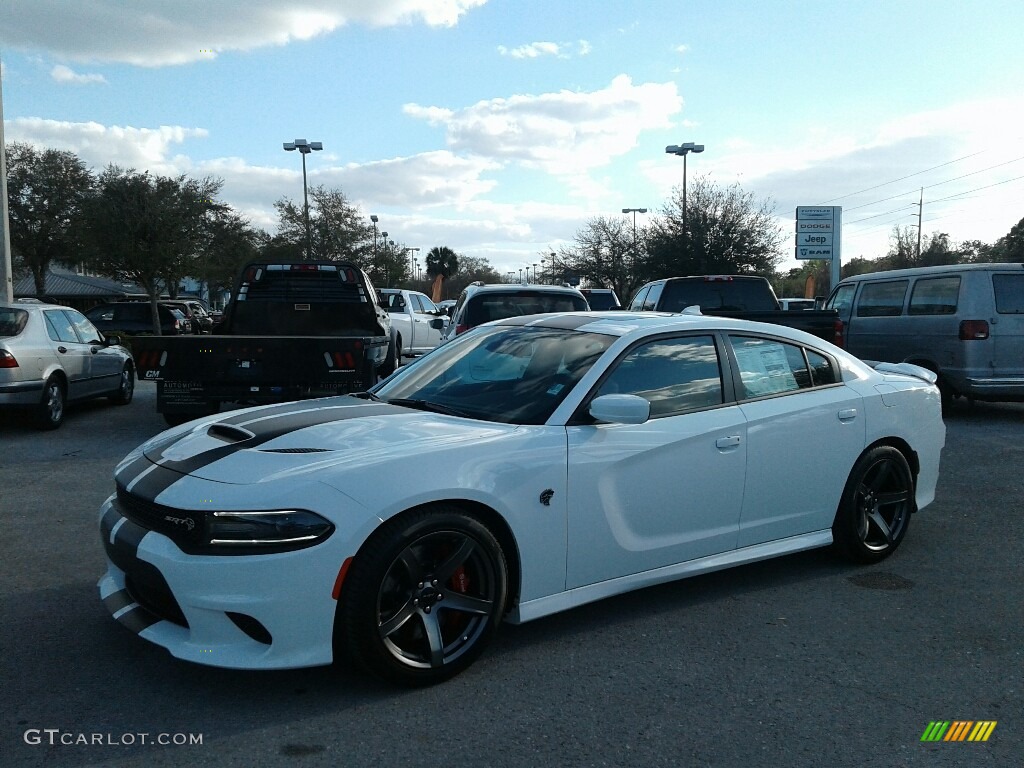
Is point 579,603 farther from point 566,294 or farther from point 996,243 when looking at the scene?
point 996,243

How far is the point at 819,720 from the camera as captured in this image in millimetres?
3352

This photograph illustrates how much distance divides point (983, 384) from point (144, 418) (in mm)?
10525

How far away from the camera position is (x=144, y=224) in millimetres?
31156

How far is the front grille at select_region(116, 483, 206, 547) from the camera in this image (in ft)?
10.8

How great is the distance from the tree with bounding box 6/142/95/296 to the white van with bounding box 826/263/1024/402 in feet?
134

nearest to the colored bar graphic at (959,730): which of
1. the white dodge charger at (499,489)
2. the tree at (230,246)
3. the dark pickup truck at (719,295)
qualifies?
the white dodge charger at (499,489)

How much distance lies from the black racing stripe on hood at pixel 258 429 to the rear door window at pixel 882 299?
31.7ft

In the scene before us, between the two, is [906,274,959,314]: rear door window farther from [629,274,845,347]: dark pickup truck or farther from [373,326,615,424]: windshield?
[373,326,615,424]: windshield

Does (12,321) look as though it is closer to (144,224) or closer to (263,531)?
(263,531)

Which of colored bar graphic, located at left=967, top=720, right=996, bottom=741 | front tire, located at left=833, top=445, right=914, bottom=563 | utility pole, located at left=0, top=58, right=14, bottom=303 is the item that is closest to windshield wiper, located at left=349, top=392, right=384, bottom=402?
front tire, located at left=833, top=445, right=914, bottom=563

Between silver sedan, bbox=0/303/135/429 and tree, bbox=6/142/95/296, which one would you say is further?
tree, bbox=6/142/95/296

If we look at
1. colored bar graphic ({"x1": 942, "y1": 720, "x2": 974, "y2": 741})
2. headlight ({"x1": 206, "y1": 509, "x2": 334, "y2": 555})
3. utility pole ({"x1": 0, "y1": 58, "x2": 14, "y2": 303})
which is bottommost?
colored bar graphic ({"x1": 942, "y1": 720, "x2": 974, "y2": 741})

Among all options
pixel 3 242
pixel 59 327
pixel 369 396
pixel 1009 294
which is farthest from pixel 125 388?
pixel 1009 294

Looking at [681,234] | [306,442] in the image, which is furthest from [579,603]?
[681,234]
